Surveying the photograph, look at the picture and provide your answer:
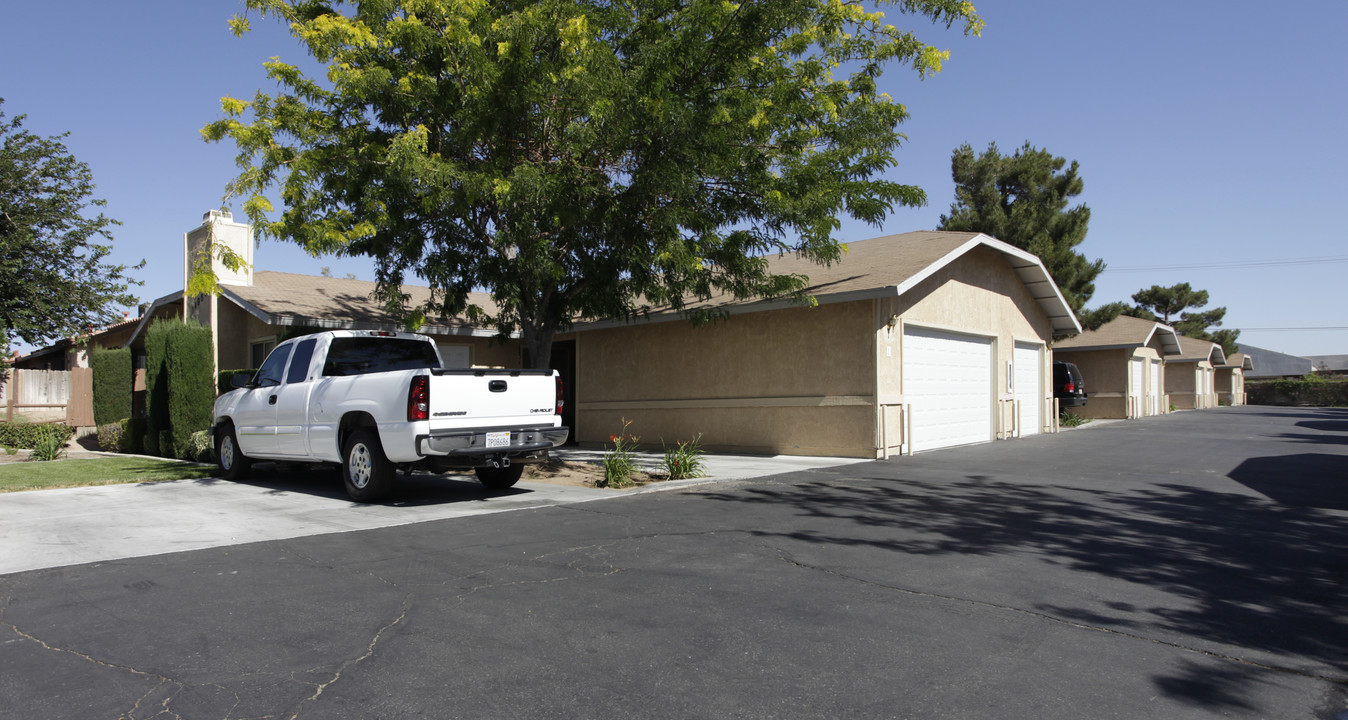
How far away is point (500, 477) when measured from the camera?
10.7 metres

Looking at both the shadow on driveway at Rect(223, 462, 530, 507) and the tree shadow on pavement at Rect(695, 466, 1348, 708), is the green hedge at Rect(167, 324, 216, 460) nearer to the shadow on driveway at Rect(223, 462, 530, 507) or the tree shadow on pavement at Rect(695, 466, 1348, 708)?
the shadow on driveway at Rect(223, 462, 530, 507)

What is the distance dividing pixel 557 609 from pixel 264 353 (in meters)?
15.0

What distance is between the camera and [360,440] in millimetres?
9461

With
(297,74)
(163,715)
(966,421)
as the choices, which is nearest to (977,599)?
(163,715)

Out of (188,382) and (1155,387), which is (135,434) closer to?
(188,382)

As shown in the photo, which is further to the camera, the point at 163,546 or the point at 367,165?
the point at 367,165

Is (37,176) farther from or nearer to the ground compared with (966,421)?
farther from the ground

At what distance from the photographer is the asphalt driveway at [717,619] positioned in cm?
368

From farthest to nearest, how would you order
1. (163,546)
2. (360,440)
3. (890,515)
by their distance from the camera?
(360,440), (890,515), (163,546)

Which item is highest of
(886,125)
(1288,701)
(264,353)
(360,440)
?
(886,125)

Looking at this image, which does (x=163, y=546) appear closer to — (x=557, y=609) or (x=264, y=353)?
(x=557, y=609)

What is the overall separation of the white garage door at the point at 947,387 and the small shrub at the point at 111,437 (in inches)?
670

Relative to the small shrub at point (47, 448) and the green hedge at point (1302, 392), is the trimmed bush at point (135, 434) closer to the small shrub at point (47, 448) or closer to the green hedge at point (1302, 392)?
the small shrub at point (47, 448)

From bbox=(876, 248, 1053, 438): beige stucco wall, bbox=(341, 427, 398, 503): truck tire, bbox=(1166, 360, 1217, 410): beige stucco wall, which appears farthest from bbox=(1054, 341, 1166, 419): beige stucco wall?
bbox=(341, 427, 398, 503): truck tire
